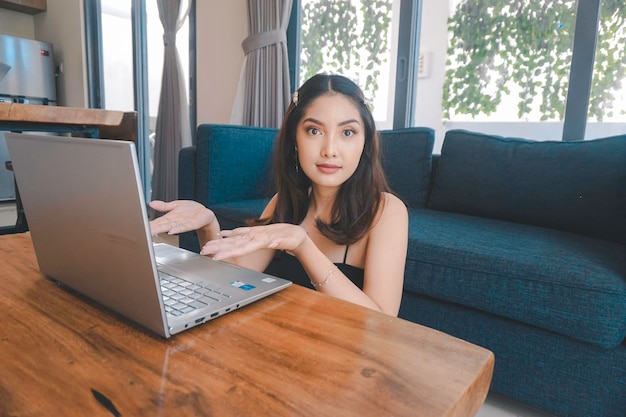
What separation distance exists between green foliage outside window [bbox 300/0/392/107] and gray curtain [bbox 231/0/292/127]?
259 mm

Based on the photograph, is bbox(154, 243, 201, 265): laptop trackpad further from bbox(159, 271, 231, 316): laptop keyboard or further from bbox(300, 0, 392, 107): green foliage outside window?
bbox(300, 0, 392, 107): green foliage outside window

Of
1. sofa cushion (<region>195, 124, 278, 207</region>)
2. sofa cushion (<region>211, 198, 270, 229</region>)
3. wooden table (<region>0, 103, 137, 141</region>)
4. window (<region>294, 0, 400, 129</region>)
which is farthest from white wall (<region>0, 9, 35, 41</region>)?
sofa cushion (<region>211, 198, 270, 229</region>)

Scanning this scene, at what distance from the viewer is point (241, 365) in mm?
404

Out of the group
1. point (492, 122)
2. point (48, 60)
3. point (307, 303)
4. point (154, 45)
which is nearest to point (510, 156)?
point (492, 122)

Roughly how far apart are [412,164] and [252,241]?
5.04 ft

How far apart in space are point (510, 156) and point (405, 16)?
1.15m

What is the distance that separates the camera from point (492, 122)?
237 centimetres

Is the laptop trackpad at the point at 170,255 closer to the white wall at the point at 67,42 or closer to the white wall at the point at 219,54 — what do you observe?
the white wall at the point at 219,54

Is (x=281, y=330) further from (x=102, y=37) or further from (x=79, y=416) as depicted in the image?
(x=102, y=37)

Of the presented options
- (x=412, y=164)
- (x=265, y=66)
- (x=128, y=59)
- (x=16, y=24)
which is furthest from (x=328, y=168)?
(x=16, y=24)

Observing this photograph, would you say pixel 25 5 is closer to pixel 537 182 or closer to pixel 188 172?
pixel 188 172

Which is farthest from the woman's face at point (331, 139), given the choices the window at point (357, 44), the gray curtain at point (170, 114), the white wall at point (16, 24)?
the white wall at point (16, 24)

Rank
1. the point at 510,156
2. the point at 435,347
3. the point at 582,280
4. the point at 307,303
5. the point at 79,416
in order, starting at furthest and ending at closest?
the point at 510,156
the point at 582,280
the point at 307,303
the point at 435,347
the point at 79,416

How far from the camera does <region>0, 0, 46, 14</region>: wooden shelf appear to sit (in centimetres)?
429
